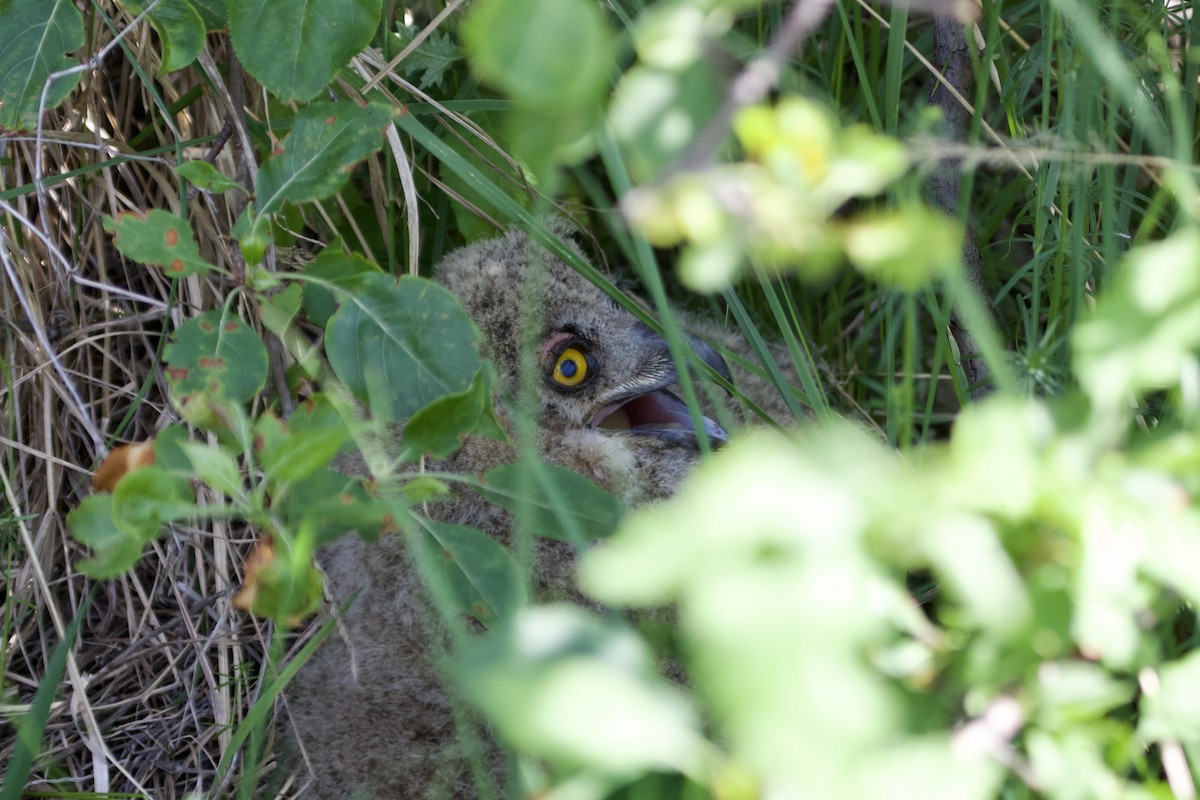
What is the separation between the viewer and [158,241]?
2.04 m

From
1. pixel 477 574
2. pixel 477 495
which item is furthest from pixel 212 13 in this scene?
pixel 477 574

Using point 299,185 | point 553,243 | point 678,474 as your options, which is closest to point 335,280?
point 299,185

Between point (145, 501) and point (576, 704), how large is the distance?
2.94ft

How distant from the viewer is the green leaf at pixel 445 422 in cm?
171

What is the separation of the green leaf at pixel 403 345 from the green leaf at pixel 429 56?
110 cm

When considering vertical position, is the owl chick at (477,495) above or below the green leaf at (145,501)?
below

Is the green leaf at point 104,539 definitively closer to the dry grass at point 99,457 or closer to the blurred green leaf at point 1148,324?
the dry grass at point 99,457

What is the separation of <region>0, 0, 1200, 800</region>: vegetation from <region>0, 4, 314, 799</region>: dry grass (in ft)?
0.05

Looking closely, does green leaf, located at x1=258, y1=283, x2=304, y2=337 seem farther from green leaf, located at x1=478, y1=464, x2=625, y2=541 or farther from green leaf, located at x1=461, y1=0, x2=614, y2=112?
green leaf, located at x1=461, y1=0, x2=614, y2=112

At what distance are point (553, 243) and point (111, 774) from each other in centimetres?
182


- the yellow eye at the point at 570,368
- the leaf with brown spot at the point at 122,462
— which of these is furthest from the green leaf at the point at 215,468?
the yellow eye at the point at 570,368

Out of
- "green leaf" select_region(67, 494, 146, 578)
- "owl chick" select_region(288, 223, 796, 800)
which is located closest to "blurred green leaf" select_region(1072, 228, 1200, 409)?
"green leaf" select_region(67, 494, 146, 578)

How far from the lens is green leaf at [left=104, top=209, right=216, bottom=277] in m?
2.03

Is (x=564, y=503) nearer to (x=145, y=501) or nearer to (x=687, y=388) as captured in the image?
(x=687, y=388)
